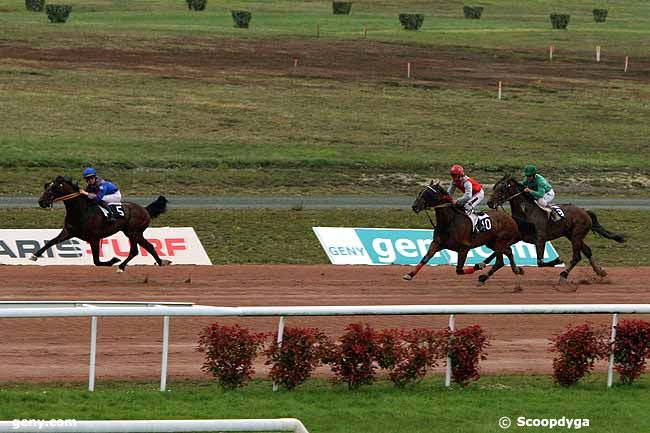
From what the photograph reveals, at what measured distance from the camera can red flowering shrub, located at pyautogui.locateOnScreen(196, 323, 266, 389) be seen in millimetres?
12695

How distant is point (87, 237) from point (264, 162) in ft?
42.2

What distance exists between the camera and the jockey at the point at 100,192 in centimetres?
2087

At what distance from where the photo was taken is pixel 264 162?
33500mm

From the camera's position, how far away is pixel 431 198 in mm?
20500

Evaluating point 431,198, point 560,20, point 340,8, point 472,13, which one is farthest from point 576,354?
point 472,13

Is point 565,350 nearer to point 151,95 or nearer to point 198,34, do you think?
point 151,95

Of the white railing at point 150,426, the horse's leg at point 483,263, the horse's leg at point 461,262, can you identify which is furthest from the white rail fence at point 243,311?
the horse's leg at point 483,263

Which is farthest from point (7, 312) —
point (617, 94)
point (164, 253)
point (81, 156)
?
point (617, 94)

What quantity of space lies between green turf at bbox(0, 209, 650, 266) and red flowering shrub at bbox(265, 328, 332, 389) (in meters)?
10.4

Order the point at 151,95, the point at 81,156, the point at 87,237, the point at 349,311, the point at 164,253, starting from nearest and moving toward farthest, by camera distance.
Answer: the point at 349,311 → the point at 87,237 → the point at 164,253 → the point at 81,156 → the point at 151,95

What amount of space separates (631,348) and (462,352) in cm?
169

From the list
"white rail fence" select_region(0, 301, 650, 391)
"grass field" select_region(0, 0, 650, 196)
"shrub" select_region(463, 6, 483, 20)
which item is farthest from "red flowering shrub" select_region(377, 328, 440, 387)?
"shrub" select_region(463, 6, 483, 20)

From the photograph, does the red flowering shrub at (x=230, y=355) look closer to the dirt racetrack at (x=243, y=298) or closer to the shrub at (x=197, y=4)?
the dirt racetrack at (x=243, y=298)

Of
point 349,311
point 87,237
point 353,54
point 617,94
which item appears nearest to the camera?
point 349,311
